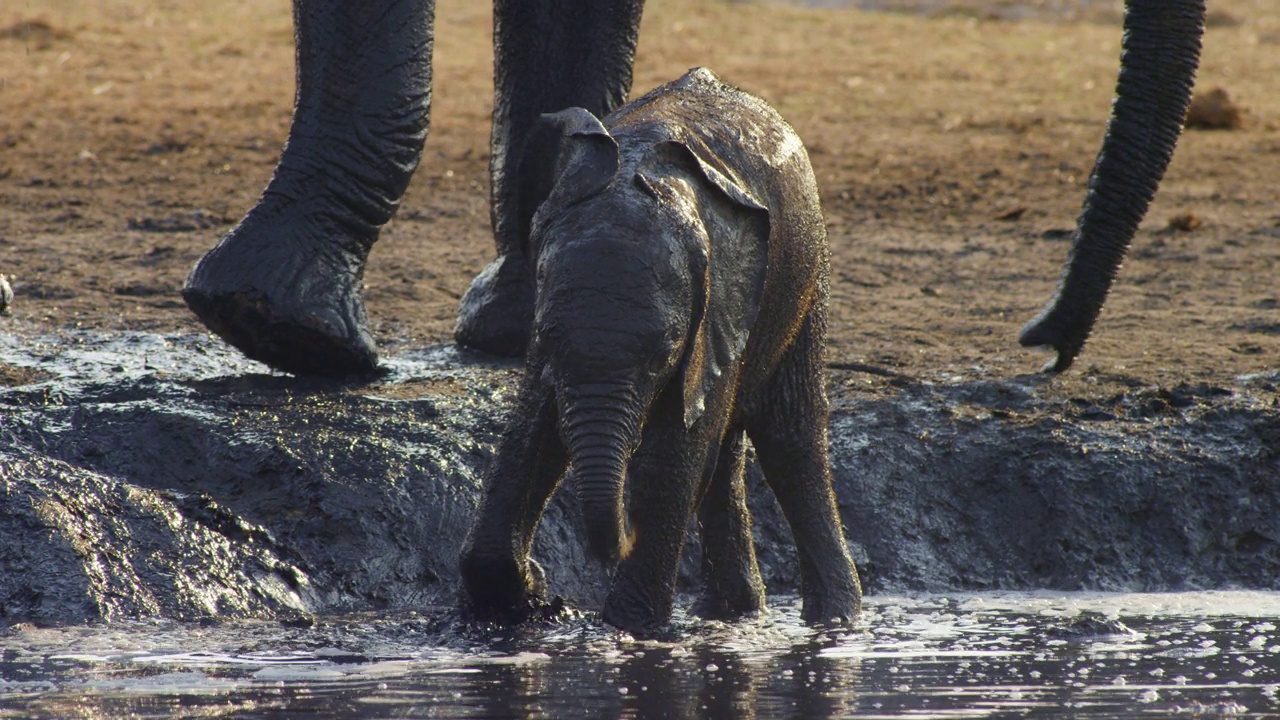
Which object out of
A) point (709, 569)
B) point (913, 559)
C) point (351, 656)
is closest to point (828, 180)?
point (913, 559)

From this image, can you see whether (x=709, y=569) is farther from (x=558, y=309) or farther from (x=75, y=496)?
(x=75, y=496)

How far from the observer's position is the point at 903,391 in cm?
607

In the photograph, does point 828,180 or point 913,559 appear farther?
point 828,180

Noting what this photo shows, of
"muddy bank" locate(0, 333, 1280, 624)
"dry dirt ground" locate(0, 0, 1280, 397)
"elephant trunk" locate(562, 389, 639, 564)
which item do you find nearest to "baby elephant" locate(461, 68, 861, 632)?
"elephant trunk" locate(562, 389, 639, 564)

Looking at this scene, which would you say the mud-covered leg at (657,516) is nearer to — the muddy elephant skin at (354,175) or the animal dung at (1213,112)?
the muddy elephant skin at (354,175)

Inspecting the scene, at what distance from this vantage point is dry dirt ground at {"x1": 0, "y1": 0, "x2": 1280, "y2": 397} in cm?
707

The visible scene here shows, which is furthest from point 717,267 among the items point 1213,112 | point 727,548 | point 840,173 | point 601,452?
point 1213,112

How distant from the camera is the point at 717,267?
3920mm

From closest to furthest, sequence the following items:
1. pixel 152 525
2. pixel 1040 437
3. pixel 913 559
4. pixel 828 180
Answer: pixel 152 525 < pixel 913 559 < pixel 1040 437 < pixel 828 180

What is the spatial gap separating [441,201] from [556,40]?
128 inches

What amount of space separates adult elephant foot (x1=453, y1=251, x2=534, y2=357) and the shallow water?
67.1 inches

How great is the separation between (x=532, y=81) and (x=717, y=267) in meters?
2.30

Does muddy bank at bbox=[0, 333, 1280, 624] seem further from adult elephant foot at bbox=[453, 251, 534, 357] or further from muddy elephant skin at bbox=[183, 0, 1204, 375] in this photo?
muddy elephant skin at bbox=[183, 0, 1204, 375]

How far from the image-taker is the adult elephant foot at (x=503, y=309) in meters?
6.06
